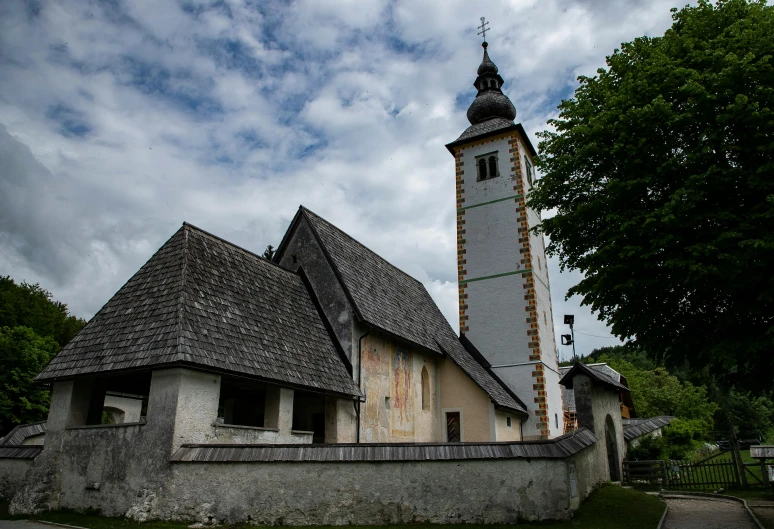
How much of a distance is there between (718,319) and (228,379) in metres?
10.9

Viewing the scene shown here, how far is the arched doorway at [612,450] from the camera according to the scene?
767 inches

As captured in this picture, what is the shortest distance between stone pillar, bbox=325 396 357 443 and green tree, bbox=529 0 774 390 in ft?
24.6

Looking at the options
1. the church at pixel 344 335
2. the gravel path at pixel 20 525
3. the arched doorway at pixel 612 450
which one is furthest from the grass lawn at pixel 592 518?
the arched doorway at pixel 612 450

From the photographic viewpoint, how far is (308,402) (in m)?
18.0

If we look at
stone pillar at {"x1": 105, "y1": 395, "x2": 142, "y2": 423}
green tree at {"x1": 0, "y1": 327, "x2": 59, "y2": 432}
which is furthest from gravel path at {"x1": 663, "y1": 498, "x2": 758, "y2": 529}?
green tree at {"x1": 0, "y1": 327, "x2": 59, "y2": 432}

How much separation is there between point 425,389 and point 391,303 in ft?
11.7

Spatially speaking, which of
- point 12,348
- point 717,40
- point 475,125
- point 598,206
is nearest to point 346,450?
Answer: point 598,206

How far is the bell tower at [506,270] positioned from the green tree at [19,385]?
27.5 m

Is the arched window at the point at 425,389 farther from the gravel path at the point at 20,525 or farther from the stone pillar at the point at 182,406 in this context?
the gravel path at the point at 20,525

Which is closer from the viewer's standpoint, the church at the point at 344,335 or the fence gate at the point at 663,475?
the church at the point at 344,335

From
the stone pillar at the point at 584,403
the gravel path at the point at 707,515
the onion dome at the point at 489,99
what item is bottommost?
the gravel path at the point at 707,515

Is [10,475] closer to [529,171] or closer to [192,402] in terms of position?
[192,402]

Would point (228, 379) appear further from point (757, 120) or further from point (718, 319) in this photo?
point (757, 120)

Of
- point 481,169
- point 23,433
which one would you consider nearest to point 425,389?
point 481,169
